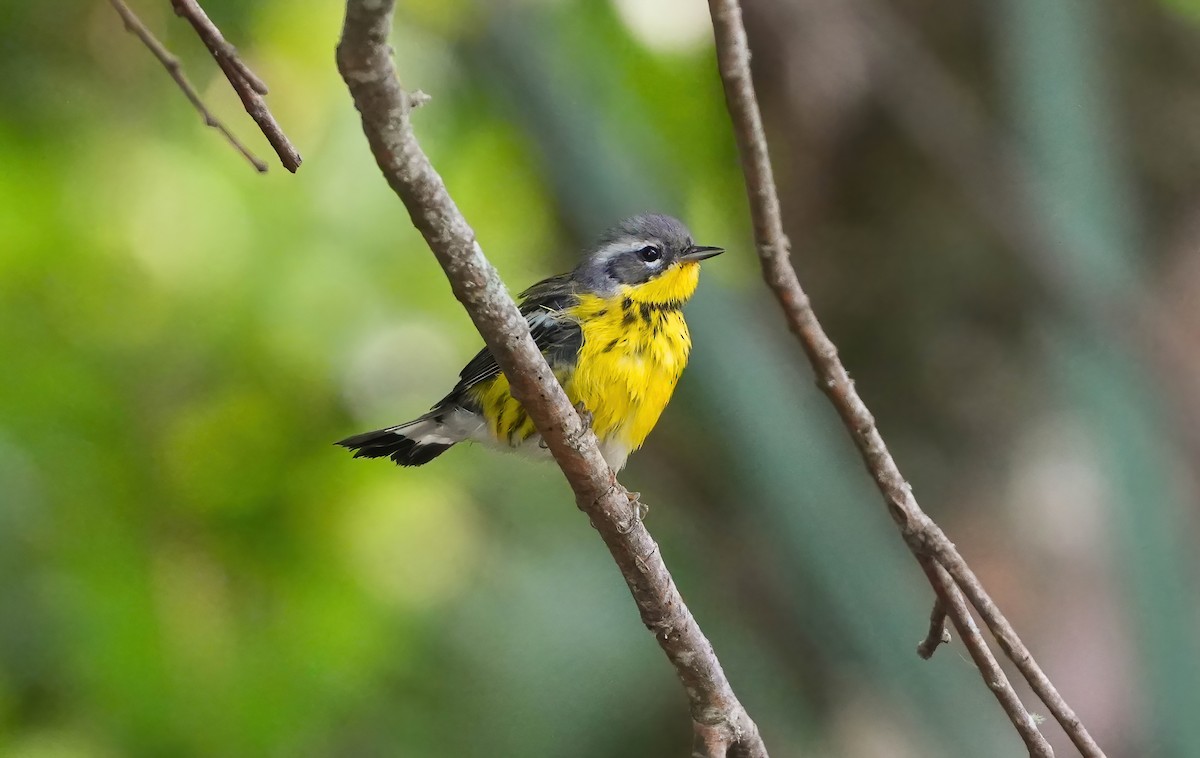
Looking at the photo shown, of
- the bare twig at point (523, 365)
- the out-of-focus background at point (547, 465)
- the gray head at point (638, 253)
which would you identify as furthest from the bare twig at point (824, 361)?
the out-of-focus background at point (547, 465)

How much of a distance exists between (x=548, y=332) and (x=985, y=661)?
1.43 m

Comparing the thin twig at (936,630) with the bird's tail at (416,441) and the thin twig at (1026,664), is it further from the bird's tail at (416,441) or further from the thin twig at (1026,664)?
the bird's tail at (416,441)

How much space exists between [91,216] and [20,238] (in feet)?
0.68

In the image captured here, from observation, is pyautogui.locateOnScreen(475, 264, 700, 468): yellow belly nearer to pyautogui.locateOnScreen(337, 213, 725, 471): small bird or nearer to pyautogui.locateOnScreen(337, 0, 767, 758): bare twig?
pyautogui.locateOnScreen(337, 213, 725, 471): small bird

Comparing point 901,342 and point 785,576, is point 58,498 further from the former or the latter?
point 901,342

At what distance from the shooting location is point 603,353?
2.73 m

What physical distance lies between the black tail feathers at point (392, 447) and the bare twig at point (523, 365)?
1089mm

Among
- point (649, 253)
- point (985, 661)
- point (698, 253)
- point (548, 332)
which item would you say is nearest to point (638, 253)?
point (649, 253)

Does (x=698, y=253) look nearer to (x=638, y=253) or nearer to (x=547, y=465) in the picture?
(x=638, y=253)

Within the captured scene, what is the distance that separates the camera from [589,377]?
2.70 metres

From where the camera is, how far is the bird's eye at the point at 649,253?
9.87ft

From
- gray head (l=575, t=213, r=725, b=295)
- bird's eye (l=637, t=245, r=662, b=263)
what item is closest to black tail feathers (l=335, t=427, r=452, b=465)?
gray head (l=575, t=213, r=725, b=295)

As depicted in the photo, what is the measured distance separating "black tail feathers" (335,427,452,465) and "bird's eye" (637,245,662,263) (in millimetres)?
730

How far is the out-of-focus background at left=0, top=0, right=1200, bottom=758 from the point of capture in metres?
2.70
